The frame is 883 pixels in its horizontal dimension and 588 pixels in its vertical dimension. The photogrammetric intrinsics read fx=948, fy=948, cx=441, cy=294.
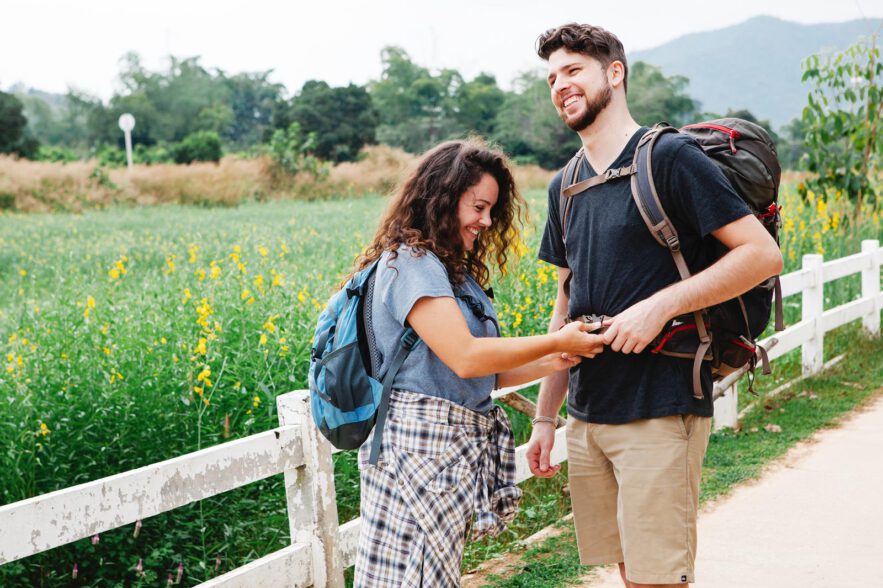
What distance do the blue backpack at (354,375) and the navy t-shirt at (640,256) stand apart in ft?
1.81

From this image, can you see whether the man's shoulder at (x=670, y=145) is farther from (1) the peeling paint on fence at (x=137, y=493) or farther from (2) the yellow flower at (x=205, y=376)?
(2) the yellow flower at (x=205, y=376)

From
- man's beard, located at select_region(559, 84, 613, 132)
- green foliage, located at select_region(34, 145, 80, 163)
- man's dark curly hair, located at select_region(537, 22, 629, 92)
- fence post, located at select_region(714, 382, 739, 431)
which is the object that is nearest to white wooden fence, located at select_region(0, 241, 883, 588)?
man's beard, located at select_region(559, 84, 613, 132)

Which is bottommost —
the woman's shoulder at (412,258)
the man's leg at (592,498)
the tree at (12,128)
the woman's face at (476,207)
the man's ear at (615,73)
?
the man's leg at (592,498)

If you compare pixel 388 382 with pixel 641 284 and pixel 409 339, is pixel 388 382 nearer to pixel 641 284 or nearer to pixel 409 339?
pixel 409 339

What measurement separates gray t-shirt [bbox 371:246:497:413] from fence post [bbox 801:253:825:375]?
5501 millimetres

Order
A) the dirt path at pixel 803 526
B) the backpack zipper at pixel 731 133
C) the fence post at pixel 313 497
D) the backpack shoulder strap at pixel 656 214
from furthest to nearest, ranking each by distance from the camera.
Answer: the dirt path at pixel 803 526 < the fence post at pixel 313 497 < the backpack zipper at pixel 731 133 < the backpack shoulder strap at pixel 656 214

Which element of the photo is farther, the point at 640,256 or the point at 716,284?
the point at 640,256

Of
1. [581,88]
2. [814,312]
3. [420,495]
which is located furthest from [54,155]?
[420,495]

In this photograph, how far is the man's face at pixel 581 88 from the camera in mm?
2578

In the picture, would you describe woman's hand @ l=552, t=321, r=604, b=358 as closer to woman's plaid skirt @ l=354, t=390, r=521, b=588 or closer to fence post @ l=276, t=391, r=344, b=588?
woman's plaid skirt @ l=354, t=390, r=521, b=588

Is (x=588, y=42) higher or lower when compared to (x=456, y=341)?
higher

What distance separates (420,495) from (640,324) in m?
0.71

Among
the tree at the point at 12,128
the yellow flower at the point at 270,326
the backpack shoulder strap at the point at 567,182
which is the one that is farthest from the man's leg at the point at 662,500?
the tree at the point at 12,128

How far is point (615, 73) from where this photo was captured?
2621 millimetres
